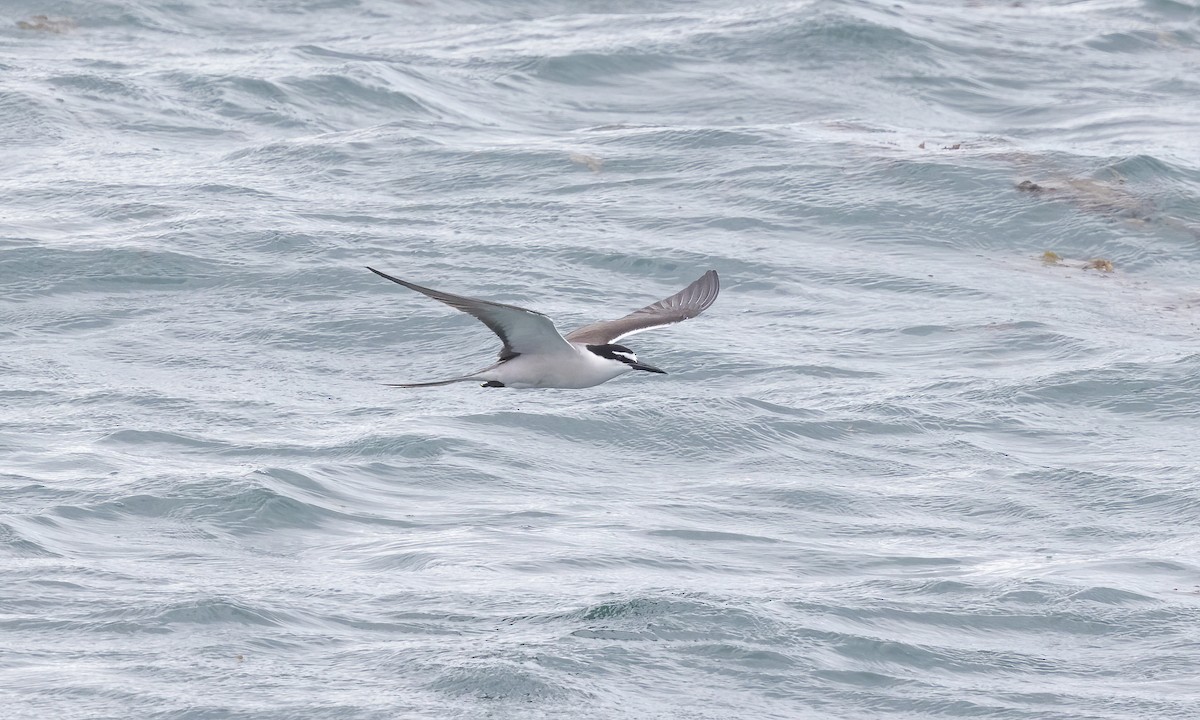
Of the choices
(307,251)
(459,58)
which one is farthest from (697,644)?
(459,58)

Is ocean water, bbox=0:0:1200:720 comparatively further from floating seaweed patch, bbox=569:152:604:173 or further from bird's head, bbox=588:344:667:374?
bird's head, bbox=588:344:667:374

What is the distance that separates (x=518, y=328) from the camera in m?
11.9

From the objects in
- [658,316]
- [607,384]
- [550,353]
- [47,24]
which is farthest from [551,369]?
[47,24]

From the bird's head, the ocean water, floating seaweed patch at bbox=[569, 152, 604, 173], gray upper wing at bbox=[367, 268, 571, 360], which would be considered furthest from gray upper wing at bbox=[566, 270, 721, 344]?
floating seaweed patch at bbox=[569, 152, 604, 173]

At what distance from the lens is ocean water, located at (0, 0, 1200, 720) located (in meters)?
11.7

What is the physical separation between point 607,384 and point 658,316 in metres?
3.72

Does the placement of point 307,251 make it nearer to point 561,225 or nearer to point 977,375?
point 561,225

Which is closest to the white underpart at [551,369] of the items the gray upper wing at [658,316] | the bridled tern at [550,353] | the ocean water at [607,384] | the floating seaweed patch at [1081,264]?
the bridled tern at [550,353]

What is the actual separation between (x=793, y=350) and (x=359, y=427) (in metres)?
4.49

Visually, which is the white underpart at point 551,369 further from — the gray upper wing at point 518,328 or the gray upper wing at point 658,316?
the gray upper wing at point 658,316

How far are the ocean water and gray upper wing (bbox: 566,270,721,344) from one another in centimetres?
160

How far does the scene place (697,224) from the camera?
20.6 meters

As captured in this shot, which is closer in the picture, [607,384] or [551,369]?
[551,369]

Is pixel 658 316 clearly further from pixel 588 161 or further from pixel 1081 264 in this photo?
pixel 588 161
